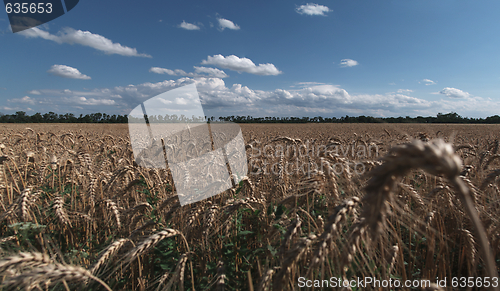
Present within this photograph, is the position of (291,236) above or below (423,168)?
below

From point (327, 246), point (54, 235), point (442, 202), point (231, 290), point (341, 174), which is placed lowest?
point (231, 290)

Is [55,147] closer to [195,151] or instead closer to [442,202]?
[195,151]

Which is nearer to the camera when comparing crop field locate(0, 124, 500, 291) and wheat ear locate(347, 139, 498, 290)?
wheat ear locate(347, 139, 498, 290)

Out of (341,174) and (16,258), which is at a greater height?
(341,174)

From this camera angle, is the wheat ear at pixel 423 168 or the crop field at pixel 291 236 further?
the crop field at pixel 291 236

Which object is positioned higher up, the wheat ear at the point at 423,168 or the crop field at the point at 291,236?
the wheat ear at the point at 423,168

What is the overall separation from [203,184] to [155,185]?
2.60ft

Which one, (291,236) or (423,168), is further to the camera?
(291,236)

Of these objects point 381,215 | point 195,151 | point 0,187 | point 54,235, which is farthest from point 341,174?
point 0,187

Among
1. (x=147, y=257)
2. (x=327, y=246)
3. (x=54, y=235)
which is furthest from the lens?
(x=54, y=235)

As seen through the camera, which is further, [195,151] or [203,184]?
[195,151]

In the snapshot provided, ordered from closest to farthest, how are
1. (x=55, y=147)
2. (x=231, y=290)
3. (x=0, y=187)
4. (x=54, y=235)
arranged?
A: (x=231, y=290)
(x=54, y=235)
(x=0, y=187)
(x=55, y=147)

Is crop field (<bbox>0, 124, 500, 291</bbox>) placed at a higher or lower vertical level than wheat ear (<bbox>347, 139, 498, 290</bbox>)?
lower

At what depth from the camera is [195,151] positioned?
535cm
